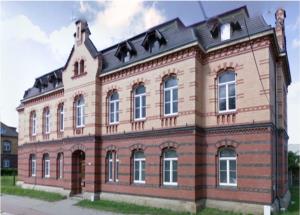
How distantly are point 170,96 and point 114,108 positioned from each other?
14.6 feet

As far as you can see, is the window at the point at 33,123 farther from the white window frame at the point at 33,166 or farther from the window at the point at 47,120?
the white window frame at the point at 33,166

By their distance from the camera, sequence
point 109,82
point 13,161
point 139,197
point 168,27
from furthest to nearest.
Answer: point 13,161 < point 109,82 < point 168,27 < point 139,197

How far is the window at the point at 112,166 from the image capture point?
1883 cm

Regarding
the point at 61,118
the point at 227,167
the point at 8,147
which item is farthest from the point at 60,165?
the point at 8,147

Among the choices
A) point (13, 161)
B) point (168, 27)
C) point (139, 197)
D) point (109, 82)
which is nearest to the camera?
point (139, 197)

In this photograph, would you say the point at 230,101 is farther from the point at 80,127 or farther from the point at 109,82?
the point at 80,127

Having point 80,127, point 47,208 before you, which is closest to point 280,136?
point 80,127

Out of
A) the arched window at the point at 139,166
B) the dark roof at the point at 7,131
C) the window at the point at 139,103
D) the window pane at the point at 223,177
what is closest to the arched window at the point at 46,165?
the arched window at the point at 139,166

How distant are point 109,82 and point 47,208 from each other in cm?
820

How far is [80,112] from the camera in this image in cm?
2141

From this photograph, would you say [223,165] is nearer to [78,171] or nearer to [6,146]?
[78,171]

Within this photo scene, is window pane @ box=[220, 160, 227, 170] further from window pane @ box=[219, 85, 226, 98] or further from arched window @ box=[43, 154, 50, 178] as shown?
arched window @ box=[43, 154, 50, 178]

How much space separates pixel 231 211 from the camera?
14.3 m

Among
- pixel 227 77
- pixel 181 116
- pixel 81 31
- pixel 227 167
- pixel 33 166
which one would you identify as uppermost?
pixel 81 31
